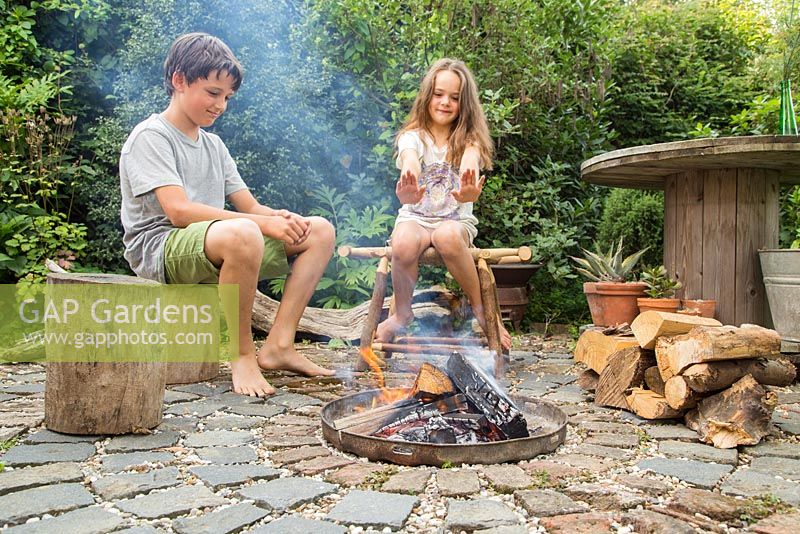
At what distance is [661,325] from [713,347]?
0.26 m

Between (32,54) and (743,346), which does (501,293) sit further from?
(32,54)

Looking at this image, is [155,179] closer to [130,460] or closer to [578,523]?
[130,460]

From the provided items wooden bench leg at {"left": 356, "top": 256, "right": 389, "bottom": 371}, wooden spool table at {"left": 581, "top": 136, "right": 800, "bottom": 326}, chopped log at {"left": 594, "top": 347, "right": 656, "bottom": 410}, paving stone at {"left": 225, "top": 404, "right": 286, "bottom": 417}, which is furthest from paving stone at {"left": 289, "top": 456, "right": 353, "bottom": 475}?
wooden spool table at {"left": 581, "top": 136, "right": 800, "bottom": 326}

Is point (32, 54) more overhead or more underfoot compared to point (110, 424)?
more overhead

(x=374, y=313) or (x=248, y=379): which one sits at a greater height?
(x=374, y=313)

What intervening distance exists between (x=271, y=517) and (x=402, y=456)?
0.51 m

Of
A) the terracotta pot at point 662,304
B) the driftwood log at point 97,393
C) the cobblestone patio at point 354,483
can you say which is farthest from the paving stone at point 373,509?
the terracotta pot at point 662,304

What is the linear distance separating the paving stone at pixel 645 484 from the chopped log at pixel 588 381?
3.96ft

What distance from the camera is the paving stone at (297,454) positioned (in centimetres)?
202

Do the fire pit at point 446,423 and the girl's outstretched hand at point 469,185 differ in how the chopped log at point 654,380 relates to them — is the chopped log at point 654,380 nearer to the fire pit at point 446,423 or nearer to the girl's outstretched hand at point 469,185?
the fire pit at point 446,423

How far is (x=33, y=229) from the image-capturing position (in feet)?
15.6

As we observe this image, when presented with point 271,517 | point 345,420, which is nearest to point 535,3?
point 345,420

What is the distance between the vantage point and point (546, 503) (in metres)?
1.66

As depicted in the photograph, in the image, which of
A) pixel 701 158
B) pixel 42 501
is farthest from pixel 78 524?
pixel 701 158
